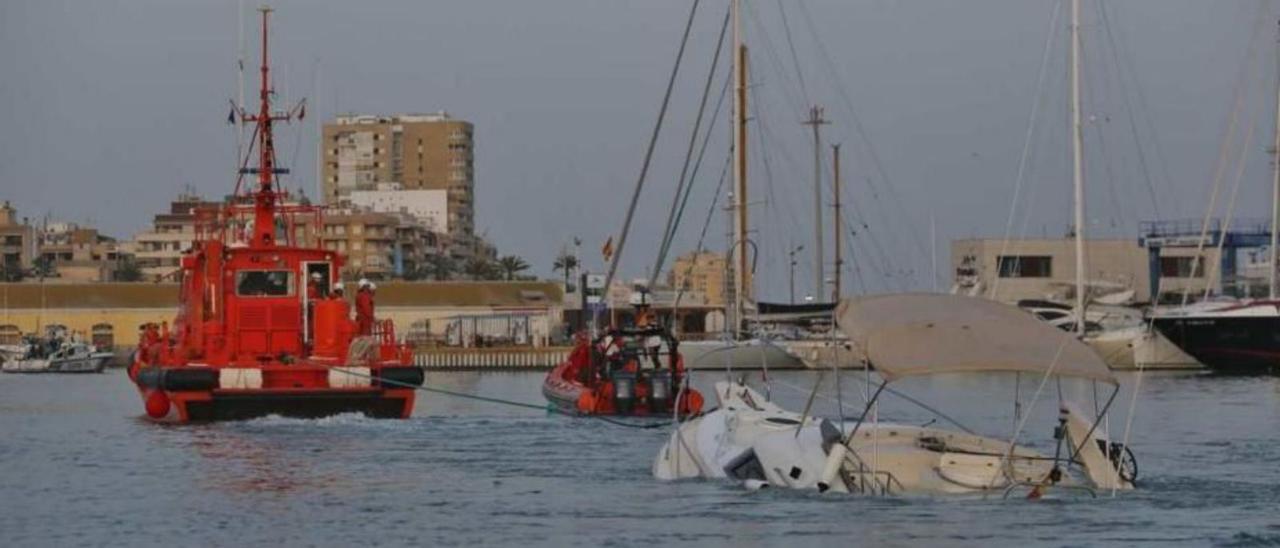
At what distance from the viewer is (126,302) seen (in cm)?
13288

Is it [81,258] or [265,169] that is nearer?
[265,169]

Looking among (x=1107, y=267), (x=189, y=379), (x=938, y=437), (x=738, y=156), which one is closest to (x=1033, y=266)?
(x=1107, y=267)

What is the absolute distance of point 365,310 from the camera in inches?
1895

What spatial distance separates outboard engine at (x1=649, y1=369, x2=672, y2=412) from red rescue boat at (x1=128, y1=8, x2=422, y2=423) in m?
4.59

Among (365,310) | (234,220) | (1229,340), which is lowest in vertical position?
(1229,340)

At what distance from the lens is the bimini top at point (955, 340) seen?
82.5ft

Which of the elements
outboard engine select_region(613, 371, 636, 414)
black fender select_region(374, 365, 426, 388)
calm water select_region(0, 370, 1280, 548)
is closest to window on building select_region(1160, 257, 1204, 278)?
calm water select_region(0, 370, 1280, 548)

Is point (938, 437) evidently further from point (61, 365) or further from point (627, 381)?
point (61, 365)

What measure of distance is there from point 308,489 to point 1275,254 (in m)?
56.6

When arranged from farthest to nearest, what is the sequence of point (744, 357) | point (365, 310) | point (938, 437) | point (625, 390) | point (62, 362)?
1. point (62, 362)
2. point (744, 357)
3. point (365, 310)
4. point (625, 390)
5. point (938, 437)

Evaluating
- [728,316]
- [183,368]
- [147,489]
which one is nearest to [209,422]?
[183,368]

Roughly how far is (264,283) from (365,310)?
7.66ft

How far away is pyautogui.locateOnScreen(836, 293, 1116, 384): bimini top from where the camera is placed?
25156 millimetres

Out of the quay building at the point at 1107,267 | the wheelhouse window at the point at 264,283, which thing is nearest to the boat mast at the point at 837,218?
the quay building at the point at 1107,267
